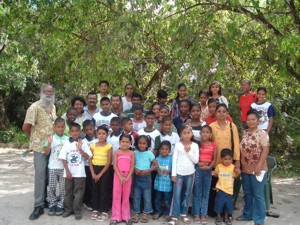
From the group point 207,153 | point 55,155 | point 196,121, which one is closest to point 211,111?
point 196,121

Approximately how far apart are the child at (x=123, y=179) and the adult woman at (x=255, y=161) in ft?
4.95

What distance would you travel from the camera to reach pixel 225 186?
4758mm

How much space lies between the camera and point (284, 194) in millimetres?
6535

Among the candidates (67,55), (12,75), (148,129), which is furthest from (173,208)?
(12,75)

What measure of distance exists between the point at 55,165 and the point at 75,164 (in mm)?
292

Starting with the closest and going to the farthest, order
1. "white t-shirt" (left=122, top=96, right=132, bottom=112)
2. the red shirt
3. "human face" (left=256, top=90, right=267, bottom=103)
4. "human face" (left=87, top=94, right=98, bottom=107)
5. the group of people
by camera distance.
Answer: the group of people, "human face" (left=87, top=94, right=98, bottom=107), "human face" (left=256, top=90, right=267, bottom=103), the red shirt, "white t-shirt" (left=122, top=96, right=132, bottom=112)

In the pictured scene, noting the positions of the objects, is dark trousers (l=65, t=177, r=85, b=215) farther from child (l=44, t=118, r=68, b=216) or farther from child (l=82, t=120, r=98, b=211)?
child (l=82, t=120, r=98, b=211)

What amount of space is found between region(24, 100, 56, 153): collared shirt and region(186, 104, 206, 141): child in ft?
6.38

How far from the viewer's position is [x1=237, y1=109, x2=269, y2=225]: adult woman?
15.1ft

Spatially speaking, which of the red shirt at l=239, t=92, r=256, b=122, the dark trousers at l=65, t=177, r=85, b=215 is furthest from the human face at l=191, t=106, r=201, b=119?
the dark trousers at l=65, t=177, r=85, b=215

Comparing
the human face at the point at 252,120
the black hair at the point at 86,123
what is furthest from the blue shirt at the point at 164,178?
the human face at the point at 252,120

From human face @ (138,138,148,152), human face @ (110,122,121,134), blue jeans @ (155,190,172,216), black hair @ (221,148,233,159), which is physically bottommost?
blue jeans @ (155,190,172,216)

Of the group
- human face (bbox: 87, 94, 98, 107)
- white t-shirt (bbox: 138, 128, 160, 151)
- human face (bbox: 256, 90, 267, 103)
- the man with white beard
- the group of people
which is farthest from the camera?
human face (bbox: 256, 90, 267, 103)

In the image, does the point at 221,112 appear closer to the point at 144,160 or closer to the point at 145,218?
the point at 144,160
